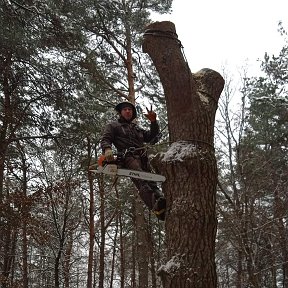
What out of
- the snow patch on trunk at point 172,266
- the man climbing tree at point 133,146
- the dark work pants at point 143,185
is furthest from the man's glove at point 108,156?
the snow patch on trunk at point 172,266

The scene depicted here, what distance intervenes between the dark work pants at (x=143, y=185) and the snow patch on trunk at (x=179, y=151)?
529 mm

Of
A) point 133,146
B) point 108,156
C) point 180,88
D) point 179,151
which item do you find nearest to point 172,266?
point 179,151

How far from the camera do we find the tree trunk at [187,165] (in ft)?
9.29

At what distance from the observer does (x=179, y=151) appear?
313 centimetres

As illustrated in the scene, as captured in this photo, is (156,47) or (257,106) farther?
(257,106)

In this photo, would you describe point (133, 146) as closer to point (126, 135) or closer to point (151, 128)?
point (126, 135)

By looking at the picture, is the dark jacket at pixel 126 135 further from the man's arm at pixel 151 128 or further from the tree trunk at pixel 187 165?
the tree trunk at pixel 187 165

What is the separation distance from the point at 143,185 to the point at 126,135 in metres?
0.73

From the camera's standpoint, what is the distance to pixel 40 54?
8352 millimetres

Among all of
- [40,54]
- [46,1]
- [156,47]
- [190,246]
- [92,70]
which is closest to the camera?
[190,246]

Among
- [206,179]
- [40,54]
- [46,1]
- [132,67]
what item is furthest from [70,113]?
[206,179]

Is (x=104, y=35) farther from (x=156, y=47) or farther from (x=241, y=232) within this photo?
(x=156, y=47)

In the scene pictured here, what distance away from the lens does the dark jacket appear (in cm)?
410

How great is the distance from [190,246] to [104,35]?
891 centimetres
